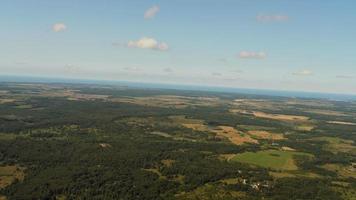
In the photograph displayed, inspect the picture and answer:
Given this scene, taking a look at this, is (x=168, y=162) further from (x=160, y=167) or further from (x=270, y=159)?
(x=270, y=159)

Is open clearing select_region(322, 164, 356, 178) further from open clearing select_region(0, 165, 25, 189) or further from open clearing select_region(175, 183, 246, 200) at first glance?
open clearing select_region(0, 165, 25, 189)

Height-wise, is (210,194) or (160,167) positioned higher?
(160,167)

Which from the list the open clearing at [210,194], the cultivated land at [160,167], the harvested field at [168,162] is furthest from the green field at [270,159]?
the open clearing at [210,194]

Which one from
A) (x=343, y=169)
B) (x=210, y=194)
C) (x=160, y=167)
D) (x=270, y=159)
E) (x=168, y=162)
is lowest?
(x=210, y=194)

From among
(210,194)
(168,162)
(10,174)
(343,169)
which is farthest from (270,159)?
(10,174)

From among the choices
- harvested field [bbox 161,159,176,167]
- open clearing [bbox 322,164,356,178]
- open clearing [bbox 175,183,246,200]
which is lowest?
open clearing [bbox 175,183,246,200]

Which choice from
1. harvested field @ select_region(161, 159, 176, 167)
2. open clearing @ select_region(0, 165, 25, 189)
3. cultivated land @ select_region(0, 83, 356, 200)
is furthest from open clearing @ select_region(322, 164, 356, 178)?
open clearing @ select_region(0, 165, 25, 189)

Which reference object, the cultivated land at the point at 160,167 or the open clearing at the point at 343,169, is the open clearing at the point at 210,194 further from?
the open clearing at the point at 343,169
